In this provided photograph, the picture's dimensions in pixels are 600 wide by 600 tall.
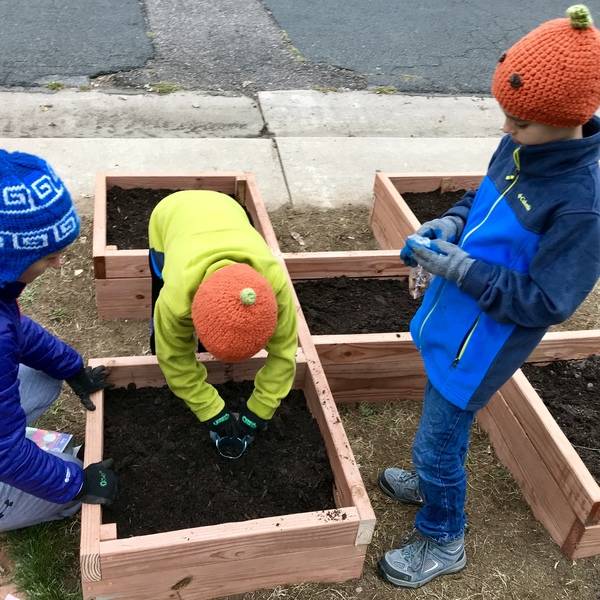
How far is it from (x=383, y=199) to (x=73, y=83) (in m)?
3.74

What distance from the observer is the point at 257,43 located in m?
7.78

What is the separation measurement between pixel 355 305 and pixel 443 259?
162cm

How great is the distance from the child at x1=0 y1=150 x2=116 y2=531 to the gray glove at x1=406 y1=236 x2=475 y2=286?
104 centimetres

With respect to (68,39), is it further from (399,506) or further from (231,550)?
(231,550)

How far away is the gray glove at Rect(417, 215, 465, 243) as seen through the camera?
208cm

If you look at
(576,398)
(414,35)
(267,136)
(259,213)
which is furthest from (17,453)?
(414,35)

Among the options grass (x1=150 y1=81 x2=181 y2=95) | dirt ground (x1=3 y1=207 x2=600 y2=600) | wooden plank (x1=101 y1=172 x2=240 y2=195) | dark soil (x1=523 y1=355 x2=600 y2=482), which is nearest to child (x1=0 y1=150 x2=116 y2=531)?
dirt ground (x1=3 y1=207 x2=600 y2=600)

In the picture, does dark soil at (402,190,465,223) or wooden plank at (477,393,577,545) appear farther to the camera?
dark soil at (402,190,465,223)

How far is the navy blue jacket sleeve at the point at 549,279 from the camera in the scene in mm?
1644

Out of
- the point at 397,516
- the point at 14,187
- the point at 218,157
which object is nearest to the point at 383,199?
the point at 218,157

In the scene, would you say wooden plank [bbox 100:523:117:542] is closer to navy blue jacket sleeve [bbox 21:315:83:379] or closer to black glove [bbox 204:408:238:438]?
black glove [bbox 204:408:238:438]

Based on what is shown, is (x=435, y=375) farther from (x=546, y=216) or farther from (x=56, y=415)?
(x=56, y=415)

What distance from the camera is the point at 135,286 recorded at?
3.40m

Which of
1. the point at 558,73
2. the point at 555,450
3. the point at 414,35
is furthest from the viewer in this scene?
the point at 414,35
